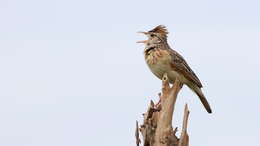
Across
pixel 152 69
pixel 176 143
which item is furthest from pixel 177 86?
pixel 152 69

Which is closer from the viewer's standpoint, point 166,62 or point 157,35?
point 166,62

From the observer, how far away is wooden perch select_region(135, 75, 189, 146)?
12.4 meters

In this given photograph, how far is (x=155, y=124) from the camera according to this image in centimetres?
1273

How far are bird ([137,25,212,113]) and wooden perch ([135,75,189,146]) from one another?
305cm

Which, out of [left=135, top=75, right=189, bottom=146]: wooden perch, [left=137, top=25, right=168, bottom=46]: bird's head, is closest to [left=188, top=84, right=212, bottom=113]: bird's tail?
[left=137, top=25, right=168, bottom=46]: bird's head

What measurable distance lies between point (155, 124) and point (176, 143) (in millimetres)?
587

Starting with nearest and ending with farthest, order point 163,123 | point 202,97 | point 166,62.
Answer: point 163,123 < point 166,62 < point 202,97

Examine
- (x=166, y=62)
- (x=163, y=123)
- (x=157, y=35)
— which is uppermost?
(x=157, y=35)

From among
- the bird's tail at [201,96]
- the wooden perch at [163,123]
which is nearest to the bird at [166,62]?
the bird's tail at [201,96]

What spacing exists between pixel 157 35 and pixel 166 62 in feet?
2.96

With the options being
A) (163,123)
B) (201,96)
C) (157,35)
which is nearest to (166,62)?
(157,35)

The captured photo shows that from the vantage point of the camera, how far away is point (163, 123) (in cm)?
1257

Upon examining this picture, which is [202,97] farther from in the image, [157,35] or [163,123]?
[163,123]

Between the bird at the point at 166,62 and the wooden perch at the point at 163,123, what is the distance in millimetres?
3047
